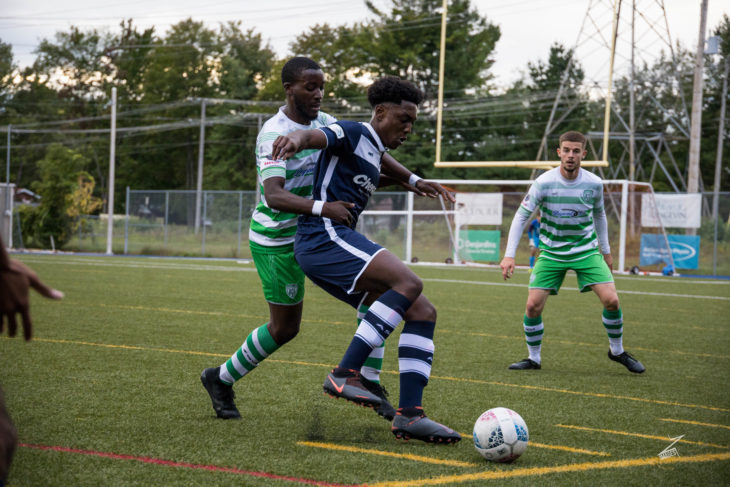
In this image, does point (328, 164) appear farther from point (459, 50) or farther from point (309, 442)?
point (459, 50)

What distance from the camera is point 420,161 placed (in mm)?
40812

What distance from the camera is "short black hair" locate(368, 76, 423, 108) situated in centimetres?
436

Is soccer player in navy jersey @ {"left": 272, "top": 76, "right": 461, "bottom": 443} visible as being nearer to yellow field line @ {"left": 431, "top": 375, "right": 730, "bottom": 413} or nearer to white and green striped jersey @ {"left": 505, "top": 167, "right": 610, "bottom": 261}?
yellow field line @ {"left": 431, "top": 375, "right": 730, "bottom": 413}

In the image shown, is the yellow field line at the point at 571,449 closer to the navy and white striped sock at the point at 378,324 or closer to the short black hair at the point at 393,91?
the navy and white striped sock at the point at 378,324

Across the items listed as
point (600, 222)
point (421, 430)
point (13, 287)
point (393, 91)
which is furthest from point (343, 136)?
point (600, 222)

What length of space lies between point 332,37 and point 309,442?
49631 mm

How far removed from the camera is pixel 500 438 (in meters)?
3.82

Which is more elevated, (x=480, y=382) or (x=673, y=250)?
(x=673, y=250)

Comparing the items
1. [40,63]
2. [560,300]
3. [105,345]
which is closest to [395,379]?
[105,345]

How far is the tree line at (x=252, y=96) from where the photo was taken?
41625mm

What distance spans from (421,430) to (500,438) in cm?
40

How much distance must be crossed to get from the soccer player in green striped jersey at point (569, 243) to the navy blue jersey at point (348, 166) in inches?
116

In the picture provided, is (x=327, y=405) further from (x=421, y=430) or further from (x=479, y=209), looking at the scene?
(x=479, y=209)

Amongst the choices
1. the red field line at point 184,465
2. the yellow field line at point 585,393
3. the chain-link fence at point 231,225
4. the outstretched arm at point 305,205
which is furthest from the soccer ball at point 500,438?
the chain-link fence at point 231,225
